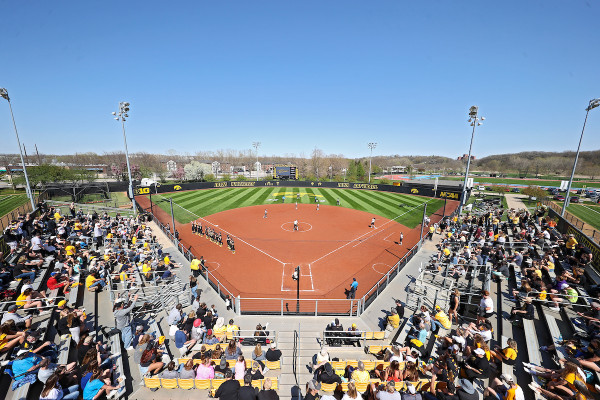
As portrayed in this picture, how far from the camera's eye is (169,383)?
737 cm

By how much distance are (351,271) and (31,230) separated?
2324cm

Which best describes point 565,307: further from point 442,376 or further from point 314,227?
point 314,227

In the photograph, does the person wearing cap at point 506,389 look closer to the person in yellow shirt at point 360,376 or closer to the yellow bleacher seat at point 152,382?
the person in yellow shirt at point 360,376

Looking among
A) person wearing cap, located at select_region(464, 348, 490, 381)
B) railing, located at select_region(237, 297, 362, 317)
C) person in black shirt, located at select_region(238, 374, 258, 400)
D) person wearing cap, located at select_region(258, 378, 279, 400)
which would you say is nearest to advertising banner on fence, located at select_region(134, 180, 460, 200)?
railing, located at select_region(237, 297, 362, 317)

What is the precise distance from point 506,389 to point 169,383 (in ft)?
30.5

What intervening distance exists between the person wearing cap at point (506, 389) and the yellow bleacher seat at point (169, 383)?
893cm

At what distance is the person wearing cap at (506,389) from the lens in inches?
242

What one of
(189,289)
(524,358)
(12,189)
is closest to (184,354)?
(189,289)

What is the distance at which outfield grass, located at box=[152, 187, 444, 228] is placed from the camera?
117 ft

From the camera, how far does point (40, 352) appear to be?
24.7 ft

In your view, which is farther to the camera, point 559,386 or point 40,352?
point 40,352

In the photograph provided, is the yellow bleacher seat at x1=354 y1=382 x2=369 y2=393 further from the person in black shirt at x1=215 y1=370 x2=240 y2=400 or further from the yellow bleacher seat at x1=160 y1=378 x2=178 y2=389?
the yellow bleacher seat at x1=160 y1=378 x2=178 y2=389

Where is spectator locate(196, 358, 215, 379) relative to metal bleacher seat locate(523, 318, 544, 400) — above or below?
above

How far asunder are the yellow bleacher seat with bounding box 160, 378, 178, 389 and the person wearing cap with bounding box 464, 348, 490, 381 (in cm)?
893
